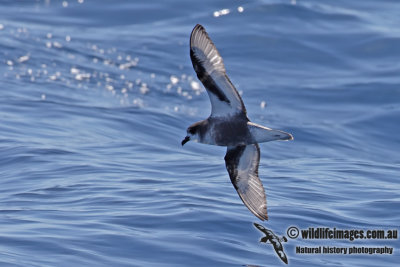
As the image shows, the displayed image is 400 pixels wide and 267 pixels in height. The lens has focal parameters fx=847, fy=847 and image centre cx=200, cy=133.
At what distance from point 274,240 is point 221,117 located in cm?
181

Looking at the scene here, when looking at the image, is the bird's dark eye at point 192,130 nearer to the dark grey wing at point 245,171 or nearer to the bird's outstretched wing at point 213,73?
the bird's outstretched wing at point 213,73

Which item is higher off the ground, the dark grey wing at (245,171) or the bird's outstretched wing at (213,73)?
the bird's outstretched wing at (213,73)

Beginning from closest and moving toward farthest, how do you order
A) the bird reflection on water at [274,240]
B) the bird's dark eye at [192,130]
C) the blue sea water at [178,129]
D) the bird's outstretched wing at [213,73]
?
the bird's outstretched wing at [213,73] < the bird's dark eye at [192,130] < the bird reflection on water at [274,240] < the blue sea water at [178,129]

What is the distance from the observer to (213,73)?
9383 mm

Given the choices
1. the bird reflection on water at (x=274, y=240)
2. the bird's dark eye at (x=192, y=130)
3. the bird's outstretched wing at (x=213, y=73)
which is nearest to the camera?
the bird's outstretched wing at (x=213, y=73)

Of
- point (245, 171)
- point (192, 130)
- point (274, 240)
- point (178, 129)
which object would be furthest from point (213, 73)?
point (178, 129)

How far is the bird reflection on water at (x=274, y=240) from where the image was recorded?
10133 mm

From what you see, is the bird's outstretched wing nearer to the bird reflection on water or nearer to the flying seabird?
the flying seabird

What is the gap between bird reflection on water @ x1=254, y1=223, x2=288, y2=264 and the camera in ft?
33.2

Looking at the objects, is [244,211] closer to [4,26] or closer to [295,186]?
[295,186]

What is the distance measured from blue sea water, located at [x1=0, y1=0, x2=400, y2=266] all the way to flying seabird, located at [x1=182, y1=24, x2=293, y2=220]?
4.10ft

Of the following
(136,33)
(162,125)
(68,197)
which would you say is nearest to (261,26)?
(136,33)

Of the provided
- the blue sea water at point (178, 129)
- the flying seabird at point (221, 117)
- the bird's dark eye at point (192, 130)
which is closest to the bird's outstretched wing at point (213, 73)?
the flying seabird at point (221, 117)

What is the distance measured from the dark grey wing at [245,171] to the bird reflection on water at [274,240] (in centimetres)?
52
